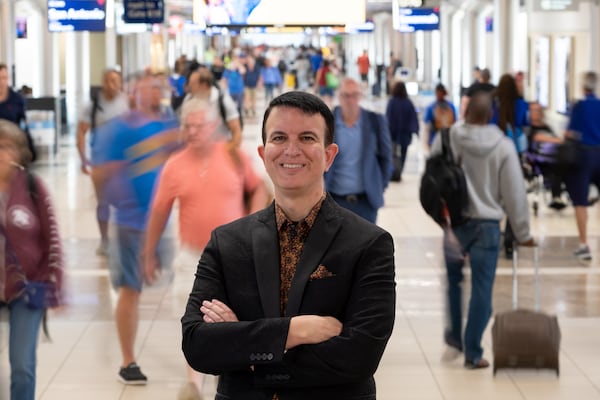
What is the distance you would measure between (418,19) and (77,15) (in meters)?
10.8

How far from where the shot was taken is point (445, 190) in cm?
734

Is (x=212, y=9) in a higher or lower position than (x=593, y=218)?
higher

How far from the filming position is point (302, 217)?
119 inches

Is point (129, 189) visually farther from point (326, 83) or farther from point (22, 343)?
point (326, 83)

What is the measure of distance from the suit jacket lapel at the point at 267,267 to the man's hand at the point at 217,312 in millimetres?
85

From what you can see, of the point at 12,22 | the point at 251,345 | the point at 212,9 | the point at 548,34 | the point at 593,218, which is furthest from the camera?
the point at 548,34

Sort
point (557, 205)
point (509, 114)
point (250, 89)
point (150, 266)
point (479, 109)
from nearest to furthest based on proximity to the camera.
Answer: point (150, 266) → point (479, 109) → point (509, 114) → point (557, 205) → point (250, 89)

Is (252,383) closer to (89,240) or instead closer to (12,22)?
(89,240)

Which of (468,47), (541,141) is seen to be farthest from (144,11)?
(468,47)

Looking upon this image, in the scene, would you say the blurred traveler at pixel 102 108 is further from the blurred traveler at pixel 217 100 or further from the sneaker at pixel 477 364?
the sneaker at pixel 477 364

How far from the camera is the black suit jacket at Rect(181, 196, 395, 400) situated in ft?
9.52

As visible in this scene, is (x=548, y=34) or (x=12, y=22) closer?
(x=12, y=22)

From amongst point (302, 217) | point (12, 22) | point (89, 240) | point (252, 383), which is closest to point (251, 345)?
point (252, 383)

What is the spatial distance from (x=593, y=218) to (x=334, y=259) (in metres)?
12.1
